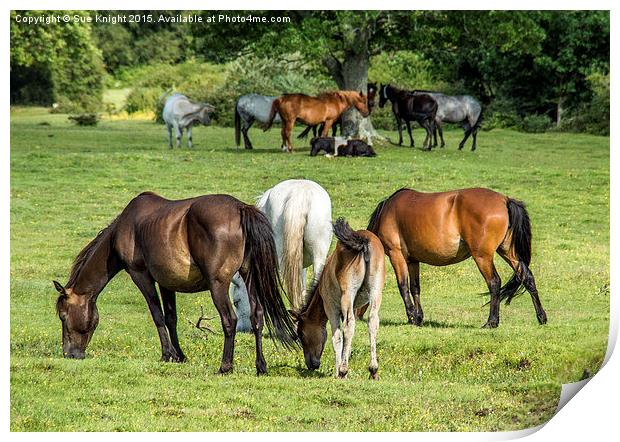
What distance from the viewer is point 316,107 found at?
20.9 m

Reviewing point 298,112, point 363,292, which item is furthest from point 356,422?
point 298,112

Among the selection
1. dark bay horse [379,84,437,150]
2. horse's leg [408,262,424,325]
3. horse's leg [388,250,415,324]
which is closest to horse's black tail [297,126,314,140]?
dark bay horse [379,84,437,150]

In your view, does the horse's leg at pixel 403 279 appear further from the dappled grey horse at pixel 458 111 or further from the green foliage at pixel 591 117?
the dappled grey horse at pixel 458 111

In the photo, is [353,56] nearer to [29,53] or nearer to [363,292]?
[29,53]

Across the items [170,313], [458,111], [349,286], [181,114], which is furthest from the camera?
[458,111]

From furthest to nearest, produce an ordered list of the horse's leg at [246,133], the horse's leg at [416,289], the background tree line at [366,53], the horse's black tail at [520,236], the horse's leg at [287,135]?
the horse's leg at [246,133] < the horse's leg at [287,135] < the background tree line at [366,53] < the horse's leg at [416,289] < the horse's black tail at [520,236]

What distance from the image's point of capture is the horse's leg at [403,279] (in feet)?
37.4

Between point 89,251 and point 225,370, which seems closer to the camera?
point 225,370

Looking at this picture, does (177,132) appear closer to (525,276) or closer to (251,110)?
(251,110)

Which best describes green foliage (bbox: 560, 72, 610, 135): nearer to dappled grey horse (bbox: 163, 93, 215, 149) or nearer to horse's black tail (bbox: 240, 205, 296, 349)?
dappled grey horse (bbox: 163, 93, 215, 149)

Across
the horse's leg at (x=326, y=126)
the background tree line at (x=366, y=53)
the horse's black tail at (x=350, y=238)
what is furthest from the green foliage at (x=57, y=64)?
the horse's black tail at (x=350, y=238)

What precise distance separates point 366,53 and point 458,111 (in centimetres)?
236

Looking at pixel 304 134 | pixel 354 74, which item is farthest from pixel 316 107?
pixel 354 74

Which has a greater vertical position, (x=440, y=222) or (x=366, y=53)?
(x=366, y=53)
